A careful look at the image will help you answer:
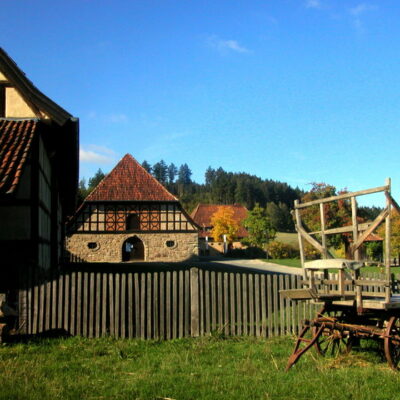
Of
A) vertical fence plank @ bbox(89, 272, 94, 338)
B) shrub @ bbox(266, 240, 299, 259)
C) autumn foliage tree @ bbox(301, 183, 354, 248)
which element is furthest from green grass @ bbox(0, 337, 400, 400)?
shrub @ bbox(266, 240, 299, 259)

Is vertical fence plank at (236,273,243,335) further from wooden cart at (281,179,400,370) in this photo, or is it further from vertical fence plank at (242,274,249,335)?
wooden cart at (281,179,400,370)

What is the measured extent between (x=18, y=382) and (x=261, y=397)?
2718 mm

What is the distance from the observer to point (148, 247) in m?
38.1

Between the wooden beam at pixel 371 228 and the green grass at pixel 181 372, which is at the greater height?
the wooden beam at pixel 371 228

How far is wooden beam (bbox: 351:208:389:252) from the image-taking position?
19.3ft

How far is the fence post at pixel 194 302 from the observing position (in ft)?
29.3

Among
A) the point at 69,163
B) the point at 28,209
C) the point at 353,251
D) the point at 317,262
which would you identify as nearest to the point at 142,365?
the point at 317,262

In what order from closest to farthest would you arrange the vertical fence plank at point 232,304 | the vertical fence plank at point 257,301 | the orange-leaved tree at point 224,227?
the vertical fence plank at point 232,304 < the vertical fence plank at point 257,301 < the orange-leaved tree at point 224,227

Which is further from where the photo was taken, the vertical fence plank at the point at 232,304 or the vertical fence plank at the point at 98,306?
the vertical fence plank at the point at 232,304

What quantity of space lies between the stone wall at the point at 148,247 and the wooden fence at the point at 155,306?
28.8 m

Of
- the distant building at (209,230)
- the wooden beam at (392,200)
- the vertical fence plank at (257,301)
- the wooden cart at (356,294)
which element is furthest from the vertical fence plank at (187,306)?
the distant building at (209,230)

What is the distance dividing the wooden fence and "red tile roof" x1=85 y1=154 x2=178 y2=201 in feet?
94.6

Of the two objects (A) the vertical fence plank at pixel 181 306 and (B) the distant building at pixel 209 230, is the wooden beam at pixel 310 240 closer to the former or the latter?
(A) the vertical fence plank at pixel 181 306

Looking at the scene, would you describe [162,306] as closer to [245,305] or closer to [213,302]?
[213,302]
